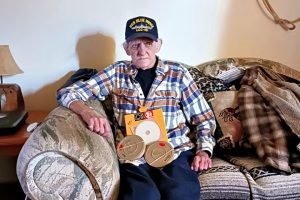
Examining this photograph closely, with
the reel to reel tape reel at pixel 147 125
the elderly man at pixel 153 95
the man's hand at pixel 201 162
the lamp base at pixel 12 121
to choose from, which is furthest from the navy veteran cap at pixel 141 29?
the lamp base at pixel 12 121

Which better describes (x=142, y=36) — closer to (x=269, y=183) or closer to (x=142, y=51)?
(x=142, y=51)

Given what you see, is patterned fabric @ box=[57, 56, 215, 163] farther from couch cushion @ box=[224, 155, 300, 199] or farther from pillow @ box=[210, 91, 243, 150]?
couch cushion @ box=[224, 155, 300, 199]

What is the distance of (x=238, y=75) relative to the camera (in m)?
1.86

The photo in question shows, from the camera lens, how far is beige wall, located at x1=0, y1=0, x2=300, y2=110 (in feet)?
6.16

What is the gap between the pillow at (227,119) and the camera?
167 cm

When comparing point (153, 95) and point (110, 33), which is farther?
point (110, 33)

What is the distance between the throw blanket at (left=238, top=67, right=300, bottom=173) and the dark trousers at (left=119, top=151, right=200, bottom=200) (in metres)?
0.34

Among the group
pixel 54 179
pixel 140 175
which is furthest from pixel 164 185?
pixel 54 179

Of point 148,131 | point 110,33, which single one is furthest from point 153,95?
point 110,33

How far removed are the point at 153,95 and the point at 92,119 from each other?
0.33 metres

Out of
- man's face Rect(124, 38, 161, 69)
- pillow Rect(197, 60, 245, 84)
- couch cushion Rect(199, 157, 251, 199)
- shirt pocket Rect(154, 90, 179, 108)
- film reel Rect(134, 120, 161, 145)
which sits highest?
man's face Rect(124, 38, 161, 69)

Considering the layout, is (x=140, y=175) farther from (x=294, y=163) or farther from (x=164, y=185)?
(x=294, y=163)

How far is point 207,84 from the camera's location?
70.3 inches

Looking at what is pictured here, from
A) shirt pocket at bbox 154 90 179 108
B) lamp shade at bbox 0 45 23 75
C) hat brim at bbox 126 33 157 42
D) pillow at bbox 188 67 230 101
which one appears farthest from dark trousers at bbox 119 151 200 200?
lamp shade at bbox 0 45 23 75
